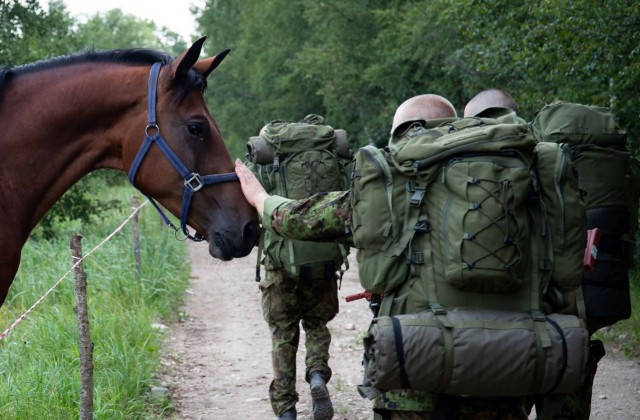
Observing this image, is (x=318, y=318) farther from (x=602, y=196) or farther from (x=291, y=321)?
(x=602, y=196)

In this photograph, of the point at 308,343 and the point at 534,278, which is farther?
the point at 308,343

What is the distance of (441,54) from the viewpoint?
682 inches

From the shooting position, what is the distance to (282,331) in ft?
18.1

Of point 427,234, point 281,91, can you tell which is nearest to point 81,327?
point 427,234

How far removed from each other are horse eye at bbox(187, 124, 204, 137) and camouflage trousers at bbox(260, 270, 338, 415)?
1.88 m

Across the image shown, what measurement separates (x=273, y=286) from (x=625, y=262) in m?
2.28

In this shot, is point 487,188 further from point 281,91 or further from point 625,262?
point 281,91

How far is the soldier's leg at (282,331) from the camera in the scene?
17.7ft

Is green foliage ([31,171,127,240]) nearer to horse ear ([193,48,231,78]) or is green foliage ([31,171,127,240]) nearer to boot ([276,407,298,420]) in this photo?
boot ([276,407,298,420])

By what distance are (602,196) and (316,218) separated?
1.69 m

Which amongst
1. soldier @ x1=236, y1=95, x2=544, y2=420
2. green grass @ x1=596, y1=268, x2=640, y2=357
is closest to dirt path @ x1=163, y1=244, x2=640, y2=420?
green grass @ x1=596, y1=268, x2=640, y2=357

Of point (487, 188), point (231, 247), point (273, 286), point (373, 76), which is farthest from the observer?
point (373, 76)

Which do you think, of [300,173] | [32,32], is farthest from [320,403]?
[32,32]

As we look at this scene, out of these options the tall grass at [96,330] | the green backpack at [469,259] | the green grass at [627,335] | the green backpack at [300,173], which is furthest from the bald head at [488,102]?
the green grass at [627,335]
